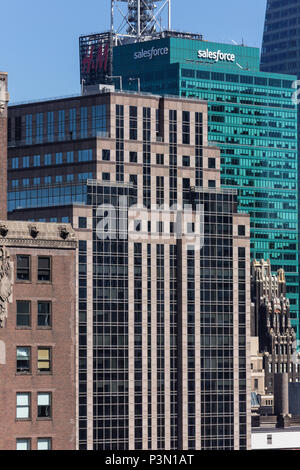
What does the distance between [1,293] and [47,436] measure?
1278cm

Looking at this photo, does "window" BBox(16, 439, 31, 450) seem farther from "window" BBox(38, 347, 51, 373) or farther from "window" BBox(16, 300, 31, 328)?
"window" BBox(16, 300, 31, 328)

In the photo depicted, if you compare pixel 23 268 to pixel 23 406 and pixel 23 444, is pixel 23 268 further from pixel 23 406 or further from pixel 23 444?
pixel 23 444

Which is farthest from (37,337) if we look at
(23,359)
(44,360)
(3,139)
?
(3,139)

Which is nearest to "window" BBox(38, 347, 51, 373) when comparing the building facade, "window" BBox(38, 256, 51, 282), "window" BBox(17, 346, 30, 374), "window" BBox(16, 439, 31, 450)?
the building facade

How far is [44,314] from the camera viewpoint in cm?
13562

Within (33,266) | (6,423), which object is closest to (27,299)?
(33,266)

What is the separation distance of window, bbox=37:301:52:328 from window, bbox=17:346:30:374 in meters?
2.61

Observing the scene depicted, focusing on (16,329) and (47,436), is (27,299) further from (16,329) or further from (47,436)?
(47,436)

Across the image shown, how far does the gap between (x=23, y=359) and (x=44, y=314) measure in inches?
180

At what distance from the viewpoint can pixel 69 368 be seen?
134 metres

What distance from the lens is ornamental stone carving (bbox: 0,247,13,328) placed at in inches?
5266

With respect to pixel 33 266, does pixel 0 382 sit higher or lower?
lower

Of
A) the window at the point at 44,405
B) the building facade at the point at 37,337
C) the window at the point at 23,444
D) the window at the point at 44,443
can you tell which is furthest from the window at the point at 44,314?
the window at the point at 23,444
